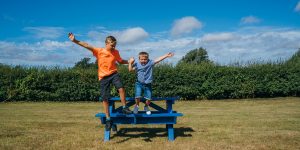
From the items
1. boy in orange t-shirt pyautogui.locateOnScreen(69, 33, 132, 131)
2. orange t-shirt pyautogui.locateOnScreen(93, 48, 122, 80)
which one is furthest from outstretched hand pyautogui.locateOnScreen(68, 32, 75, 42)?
orange t-shirt pyautogui.locateOnScreen(93, 48, 122, 80)

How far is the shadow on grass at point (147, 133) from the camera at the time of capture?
788 cm

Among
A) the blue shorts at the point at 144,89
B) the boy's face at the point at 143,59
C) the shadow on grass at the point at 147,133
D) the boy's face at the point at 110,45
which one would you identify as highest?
the boy's face at the point at 110,45

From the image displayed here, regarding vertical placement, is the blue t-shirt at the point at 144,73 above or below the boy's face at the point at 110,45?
below

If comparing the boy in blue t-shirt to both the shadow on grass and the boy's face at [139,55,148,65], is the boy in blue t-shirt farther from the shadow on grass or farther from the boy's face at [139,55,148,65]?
the shadow on grass

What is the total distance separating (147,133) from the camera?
328 inches

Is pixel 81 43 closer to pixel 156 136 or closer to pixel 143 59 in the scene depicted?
pixel 143 59

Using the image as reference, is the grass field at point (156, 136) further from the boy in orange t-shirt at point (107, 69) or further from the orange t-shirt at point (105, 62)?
the orange t-shirt at point (105, 62)

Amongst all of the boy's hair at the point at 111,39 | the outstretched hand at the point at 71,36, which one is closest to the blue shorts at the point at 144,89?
the boy's hair at the point at 111,39

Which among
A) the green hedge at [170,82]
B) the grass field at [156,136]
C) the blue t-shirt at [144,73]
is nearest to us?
the grass field at [156,136]

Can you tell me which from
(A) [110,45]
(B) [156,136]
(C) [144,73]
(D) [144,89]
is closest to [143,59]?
(C) [144,73]

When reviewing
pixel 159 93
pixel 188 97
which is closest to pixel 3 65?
pixel 159 93

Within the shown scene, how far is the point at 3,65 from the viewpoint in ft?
71.5

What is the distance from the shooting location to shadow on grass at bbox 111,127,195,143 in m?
7.88

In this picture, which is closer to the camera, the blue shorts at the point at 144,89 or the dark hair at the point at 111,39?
the dark hair at the point at 111,39
